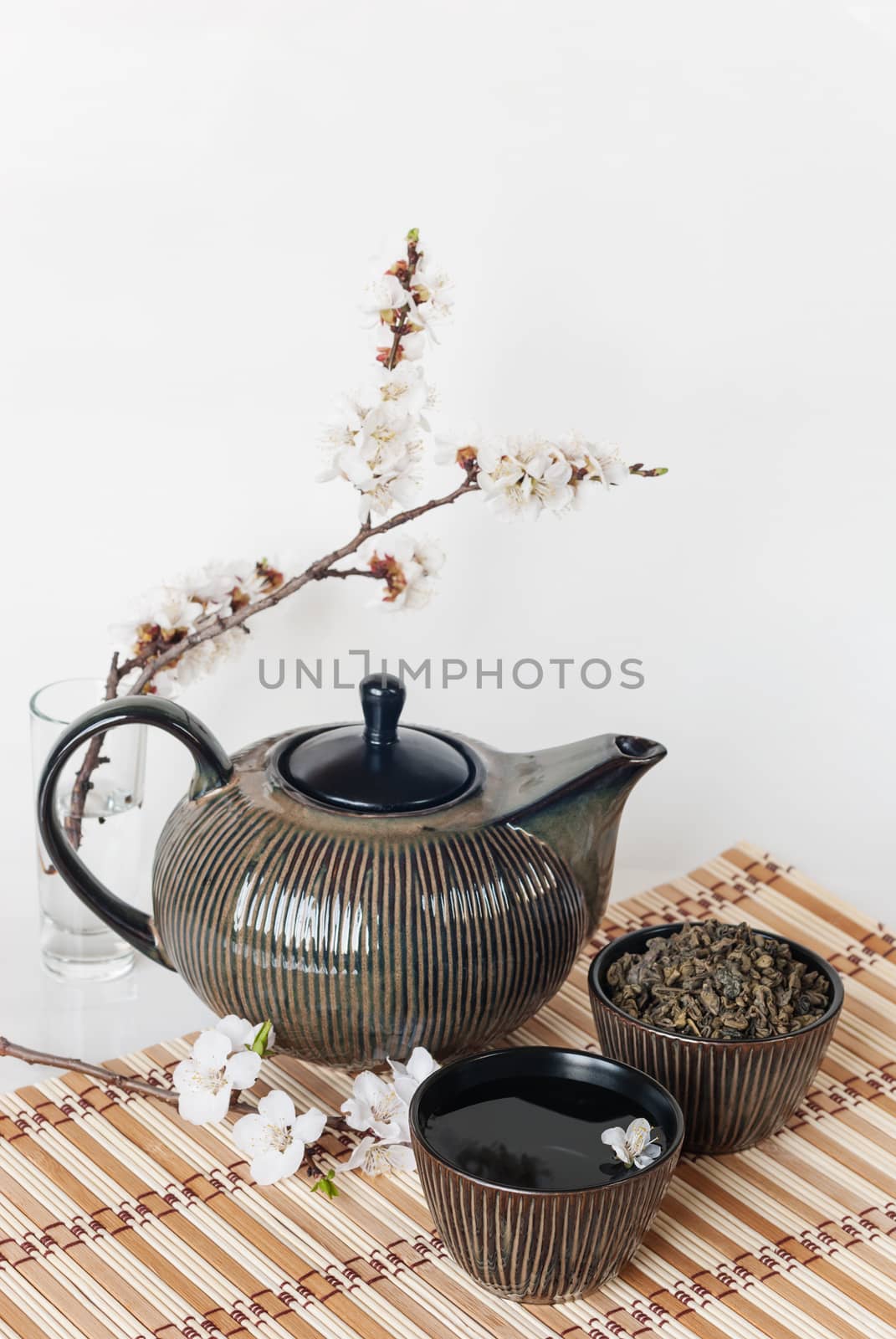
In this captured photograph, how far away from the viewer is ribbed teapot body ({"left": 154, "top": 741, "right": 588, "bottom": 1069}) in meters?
1.09

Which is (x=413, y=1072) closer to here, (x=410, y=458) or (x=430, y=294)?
(x=410, y=458)

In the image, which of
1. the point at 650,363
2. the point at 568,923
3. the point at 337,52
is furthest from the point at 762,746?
the point at 337,52

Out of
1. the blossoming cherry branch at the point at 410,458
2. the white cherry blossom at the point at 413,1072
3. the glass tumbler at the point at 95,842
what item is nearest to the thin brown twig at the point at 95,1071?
the white cherry blossom at the point at 413,1072

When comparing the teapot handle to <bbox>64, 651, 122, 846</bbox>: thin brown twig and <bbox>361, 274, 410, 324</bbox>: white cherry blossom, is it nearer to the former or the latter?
<bbox>64, 651, 122, 846</bbox>: thin brown twig

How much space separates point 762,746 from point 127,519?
0.77 m

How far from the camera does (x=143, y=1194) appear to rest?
111cm

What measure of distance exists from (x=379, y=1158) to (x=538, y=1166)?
0.58ft

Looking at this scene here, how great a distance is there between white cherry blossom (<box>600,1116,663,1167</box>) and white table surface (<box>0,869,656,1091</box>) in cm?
47

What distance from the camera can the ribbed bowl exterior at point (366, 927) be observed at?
1.09 meters

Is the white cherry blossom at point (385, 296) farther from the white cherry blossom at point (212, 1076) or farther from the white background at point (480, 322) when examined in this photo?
the white cherry blossom at point (212, 1076)

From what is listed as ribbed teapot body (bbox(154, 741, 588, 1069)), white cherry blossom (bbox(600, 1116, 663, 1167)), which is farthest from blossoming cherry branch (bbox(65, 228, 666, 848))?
white cherry blossom (bbox(600, 1116, 663, 1167))

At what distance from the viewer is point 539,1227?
0.94 metres

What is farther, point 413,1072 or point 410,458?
point 410,458

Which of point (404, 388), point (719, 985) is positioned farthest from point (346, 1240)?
point (404, 388)
